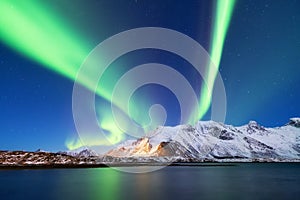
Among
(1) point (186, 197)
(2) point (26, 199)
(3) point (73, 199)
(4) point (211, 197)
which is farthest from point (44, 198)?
(4) point (211, 197)

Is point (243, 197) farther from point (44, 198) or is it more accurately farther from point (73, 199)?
point (44, 198)

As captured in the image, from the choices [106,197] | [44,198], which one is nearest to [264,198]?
[106,197]

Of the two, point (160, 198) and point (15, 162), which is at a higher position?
point (15, 162)

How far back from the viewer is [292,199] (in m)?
50.2

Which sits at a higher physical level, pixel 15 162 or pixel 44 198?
pixel 15 162

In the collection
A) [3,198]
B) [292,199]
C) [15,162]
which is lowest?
[292,199]

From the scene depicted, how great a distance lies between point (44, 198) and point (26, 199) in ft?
9.58

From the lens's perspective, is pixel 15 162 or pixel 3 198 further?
pixel 15 162

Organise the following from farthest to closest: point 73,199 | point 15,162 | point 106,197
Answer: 1. point 15,162
2. point 106,197
3. point 73,199

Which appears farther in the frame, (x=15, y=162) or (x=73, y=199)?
(x=15, y=162)

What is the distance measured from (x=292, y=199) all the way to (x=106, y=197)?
31889 millimetres

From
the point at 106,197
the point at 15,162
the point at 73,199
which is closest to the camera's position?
the point at 73,199

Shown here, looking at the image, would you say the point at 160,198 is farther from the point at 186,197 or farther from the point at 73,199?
the point at 73,199

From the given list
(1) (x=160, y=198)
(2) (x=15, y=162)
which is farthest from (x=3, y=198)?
(2) (x=15, y=162)
